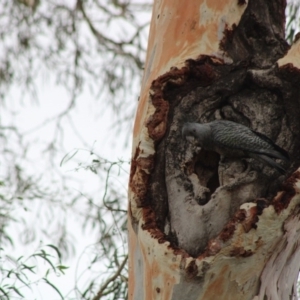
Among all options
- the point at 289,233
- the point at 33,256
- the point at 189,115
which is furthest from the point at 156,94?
the point at 33,256

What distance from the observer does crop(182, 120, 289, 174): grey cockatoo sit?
230 cm

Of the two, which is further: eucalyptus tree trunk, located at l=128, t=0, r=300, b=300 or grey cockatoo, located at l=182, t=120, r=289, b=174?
grey cockatoo, located at l=182, t=120, r=289, b=174

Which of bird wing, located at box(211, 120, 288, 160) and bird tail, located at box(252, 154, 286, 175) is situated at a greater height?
bird wing, located at box(211, 120, 288, 160)

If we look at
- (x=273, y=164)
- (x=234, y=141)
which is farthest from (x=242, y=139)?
(x=273, y=164)

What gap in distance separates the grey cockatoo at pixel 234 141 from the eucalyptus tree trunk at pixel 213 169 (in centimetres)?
4

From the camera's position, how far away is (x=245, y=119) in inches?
95.7

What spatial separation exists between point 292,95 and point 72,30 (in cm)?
348

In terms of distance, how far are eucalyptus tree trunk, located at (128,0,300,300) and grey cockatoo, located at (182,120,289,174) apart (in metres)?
0.04

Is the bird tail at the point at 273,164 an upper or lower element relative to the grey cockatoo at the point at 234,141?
lower

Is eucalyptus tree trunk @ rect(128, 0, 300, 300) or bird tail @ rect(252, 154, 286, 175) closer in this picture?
eucalyptus tree trunk @ rect(128, 0, 300, 300)

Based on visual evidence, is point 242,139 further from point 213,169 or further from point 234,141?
point 213,169

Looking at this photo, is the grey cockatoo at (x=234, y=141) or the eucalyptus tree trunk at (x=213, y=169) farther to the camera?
the grey cockatoo at (x=234, y=141)

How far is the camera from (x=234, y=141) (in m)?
2.37

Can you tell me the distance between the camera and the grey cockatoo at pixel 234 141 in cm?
230
